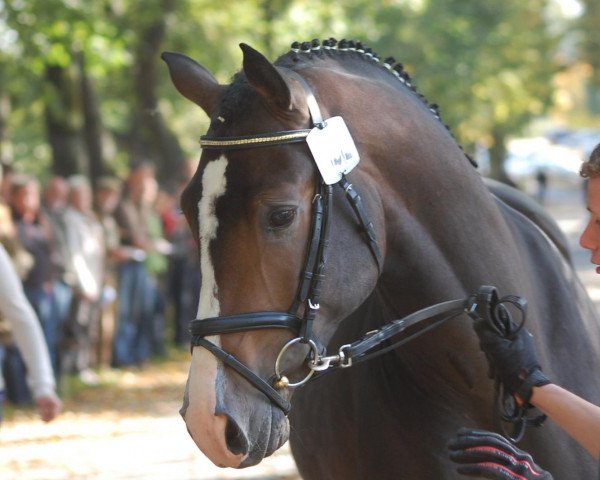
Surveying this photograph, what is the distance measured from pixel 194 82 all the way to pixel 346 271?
850 mm

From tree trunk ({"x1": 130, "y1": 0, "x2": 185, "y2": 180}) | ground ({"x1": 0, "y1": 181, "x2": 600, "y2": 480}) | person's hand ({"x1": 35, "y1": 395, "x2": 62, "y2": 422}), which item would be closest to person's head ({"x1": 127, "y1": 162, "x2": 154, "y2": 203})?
ground ({"x1": 0, "y1": 181, "x2": 600, "y2": 480})

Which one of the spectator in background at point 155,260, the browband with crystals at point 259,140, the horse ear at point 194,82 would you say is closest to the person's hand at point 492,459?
the browband with crystals at point 259,140

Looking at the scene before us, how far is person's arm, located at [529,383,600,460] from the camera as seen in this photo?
272 cm

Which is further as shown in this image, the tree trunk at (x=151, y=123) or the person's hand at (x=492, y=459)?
the tree trunk at (x=151, y=123)

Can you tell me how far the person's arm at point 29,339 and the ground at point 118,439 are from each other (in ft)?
10.6

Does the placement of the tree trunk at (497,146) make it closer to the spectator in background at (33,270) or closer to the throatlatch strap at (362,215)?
the spectator in background at (33,270)

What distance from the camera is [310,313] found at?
2.95 metres

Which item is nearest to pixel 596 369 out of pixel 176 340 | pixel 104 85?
pixel 176 340

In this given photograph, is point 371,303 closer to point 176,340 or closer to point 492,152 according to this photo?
point 176,340

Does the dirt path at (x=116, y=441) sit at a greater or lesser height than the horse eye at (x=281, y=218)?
lesser

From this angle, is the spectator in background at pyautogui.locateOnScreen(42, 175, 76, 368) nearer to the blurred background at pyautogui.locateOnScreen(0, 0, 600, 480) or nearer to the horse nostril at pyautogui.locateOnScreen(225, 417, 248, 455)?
the blurred background at pyautogui.locateOnScreen(0, 0, 600, 480)

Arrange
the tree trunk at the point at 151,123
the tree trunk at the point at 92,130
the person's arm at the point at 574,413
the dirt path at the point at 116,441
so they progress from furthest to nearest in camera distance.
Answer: the tree trunk at the point at 92,130 → the tree trunk at the point at 151,123 → the dirt path at the point at 116,441 → the person's arm at the point at 574,413

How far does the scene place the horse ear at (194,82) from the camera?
11.0 feet

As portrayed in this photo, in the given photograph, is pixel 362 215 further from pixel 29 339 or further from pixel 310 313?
pixel 29 339
